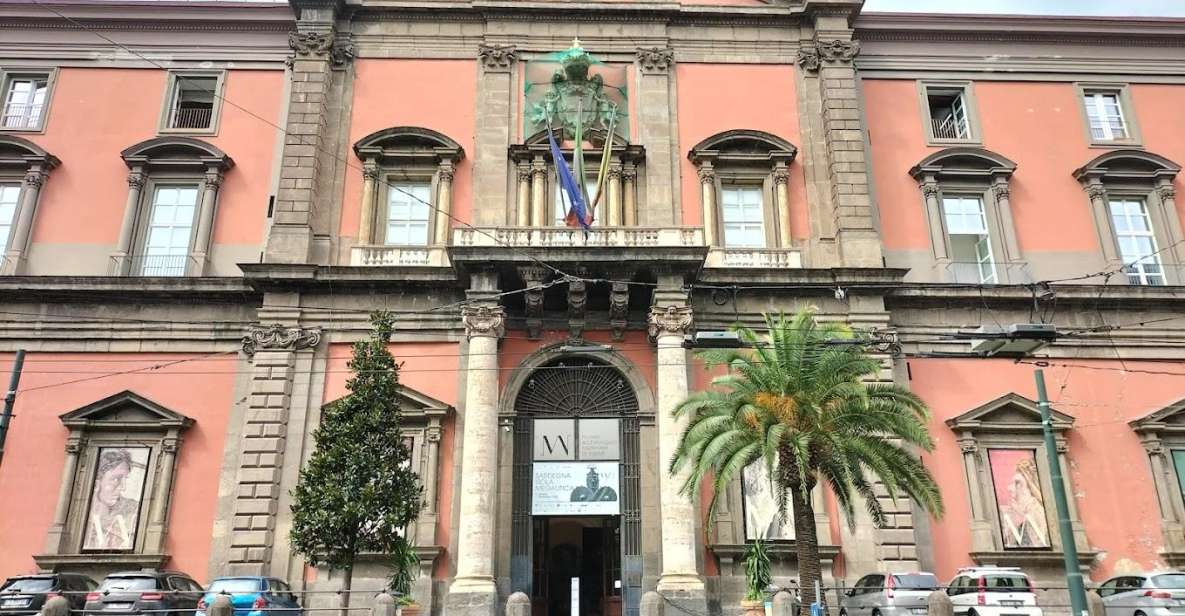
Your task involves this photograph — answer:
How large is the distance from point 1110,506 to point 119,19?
30.2 m

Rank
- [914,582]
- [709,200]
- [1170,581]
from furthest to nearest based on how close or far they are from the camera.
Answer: [709,200], [914,582], [1170,581]

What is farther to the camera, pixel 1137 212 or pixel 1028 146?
pixel 1028 146

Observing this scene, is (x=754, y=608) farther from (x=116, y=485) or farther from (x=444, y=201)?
(x=116, y=485)

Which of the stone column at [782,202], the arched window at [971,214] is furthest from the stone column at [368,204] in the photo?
the arched window at [971,214]

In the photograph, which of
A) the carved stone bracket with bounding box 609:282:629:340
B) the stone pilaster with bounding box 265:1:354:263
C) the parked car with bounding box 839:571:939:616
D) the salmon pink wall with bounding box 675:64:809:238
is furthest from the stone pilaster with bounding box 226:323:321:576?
the parked car with bounding box 839:571:939:616

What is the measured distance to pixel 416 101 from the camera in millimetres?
24938

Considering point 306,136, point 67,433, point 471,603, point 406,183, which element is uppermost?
point 306,136

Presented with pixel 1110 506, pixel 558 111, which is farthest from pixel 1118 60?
pixel 558 111

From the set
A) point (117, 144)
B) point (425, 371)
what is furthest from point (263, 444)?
point (117, 144)

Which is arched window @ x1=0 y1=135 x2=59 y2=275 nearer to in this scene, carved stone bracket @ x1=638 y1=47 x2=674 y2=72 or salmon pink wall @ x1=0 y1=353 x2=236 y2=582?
salmon pink wall @ x1=0 y1=353 x2=236 y2=582

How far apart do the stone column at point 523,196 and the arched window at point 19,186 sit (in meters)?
13.0

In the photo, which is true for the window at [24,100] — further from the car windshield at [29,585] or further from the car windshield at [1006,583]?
the car windshield at [1006,583]

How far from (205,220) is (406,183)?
545cm

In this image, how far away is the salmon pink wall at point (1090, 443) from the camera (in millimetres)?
21219
